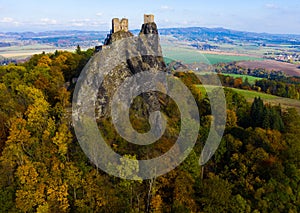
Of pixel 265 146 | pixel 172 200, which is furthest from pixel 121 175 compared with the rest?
pixel 265 146

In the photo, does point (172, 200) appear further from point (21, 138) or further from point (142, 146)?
point (21, 138)

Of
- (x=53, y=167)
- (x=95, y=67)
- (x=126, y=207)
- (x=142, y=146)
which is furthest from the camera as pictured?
(x=95, y=67)

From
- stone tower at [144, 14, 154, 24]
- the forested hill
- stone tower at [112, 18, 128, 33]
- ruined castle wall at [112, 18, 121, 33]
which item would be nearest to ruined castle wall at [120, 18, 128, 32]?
stone tower at [112, 18, 128, 33]

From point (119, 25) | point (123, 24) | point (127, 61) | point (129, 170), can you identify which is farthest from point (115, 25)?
point (129, 170)

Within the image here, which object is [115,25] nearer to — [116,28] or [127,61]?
[116,28]

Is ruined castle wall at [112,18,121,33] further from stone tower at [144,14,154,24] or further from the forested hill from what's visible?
the forested hill

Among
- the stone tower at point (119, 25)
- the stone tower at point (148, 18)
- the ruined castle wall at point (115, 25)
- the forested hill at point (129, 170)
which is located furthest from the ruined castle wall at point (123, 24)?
the forested hill at point (129, 170)
